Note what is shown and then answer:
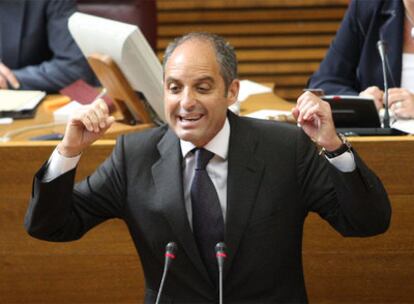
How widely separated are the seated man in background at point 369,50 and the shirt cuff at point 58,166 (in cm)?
169

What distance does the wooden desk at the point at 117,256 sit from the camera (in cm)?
271

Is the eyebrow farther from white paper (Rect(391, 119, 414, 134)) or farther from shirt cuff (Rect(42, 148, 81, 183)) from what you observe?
white paper (Rect(391, 119, 414, 134))

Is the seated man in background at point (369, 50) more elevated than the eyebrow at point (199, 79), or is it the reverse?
the eyebrow at point (199, 79)

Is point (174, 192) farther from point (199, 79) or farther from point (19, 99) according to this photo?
point (19, 99)

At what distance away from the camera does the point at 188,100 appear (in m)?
2.11

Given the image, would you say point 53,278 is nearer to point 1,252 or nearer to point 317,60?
point 1,252

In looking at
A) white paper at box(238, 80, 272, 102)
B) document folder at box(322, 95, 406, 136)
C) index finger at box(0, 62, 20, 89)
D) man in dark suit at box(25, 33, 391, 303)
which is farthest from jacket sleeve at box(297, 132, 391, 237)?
index finger at box(0, 62, 20, 89)

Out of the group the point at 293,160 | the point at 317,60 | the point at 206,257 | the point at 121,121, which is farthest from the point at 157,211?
the point at 317,60

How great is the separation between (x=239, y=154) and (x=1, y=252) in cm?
95

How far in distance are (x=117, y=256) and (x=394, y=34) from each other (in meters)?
1.52

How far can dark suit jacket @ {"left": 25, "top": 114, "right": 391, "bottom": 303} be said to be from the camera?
7.11ft

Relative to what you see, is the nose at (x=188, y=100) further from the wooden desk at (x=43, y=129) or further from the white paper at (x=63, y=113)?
the white paper at (x=63, y=113)

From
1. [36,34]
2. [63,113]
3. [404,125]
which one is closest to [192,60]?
[404,125]

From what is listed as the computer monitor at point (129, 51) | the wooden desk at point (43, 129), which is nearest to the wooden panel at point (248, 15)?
the wooden desk at point (43, 129)
